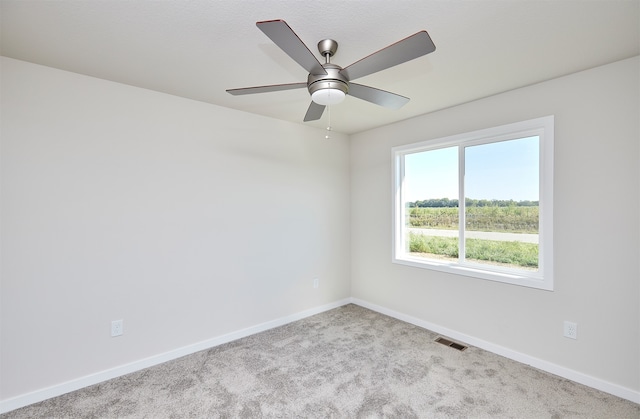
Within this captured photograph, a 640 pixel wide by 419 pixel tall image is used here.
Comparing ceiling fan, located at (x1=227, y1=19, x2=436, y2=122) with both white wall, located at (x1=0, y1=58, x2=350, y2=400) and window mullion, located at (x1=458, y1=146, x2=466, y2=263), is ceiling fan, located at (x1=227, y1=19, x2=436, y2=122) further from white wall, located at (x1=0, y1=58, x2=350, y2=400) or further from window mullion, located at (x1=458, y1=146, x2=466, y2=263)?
window mullion, located at (x1=458, y1=146, x2=466, y2=263)

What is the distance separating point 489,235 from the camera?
2934mm

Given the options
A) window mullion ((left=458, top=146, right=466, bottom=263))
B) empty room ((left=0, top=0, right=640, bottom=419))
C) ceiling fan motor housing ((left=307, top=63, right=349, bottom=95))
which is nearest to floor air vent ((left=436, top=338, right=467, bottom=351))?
empty room ((left=0, top=0, right=640, bottom=419))

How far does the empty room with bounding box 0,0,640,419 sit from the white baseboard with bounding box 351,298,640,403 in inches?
0.8

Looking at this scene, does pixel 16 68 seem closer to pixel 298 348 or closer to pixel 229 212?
pixel 229 212

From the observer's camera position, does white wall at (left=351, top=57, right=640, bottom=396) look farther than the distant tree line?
No

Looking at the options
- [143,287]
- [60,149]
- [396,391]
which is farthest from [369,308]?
[60,149]

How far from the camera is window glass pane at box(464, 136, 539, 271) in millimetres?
2641

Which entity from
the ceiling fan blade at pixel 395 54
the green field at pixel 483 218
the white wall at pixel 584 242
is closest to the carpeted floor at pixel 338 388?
the white wall at pixel 584 242

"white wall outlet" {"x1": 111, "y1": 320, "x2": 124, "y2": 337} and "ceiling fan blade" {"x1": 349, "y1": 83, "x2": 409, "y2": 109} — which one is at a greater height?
"ceiling fan blade" {"x1": 349, "y1": 83, "x2": 409, "y2": 109}

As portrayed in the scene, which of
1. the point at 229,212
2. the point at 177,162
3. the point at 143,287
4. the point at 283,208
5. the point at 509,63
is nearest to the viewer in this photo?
the point at 509,63

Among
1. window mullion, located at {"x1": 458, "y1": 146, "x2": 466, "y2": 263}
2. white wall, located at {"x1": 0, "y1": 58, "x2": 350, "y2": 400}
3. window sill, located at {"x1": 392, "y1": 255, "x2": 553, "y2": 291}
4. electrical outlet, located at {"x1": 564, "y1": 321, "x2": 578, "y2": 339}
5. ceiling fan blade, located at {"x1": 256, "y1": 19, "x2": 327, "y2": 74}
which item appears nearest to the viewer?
ceiling fan blade, located at {"x1": 256, "y1": 19, "x2": 327, "y2": 74}

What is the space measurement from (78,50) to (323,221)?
2819 mm

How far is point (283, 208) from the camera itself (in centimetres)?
349

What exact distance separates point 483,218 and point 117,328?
346cm
